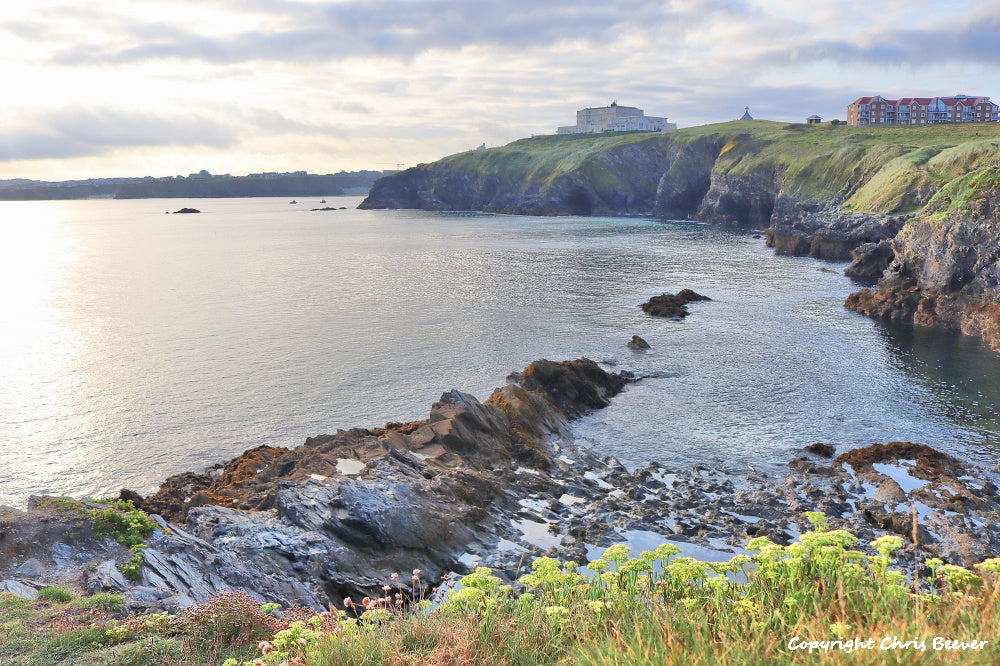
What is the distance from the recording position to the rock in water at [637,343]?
146ft

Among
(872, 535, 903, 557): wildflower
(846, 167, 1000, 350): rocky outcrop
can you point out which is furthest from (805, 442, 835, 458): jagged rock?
(846, 167, 1000, 350): rocky outcrop

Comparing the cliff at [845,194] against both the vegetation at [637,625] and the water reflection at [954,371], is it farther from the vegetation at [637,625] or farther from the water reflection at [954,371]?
the vegetation at [637,625]

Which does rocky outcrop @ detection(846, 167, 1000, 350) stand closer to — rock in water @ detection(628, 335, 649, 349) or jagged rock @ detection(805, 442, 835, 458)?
rock in water @ detection(628, 335, 649, 349)

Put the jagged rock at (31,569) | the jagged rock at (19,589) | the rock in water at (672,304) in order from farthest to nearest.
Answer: the rock in water at (672,304), the jagged rock at (31,569), the jagged rock at (19,589)

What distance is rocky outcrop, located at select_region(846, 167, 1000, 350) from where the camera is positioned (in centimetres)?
4709

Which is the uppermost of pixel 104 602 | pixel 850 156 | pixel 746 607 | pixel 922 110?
pixel 922 110

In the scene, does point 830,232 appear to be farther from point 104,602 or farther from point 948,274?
point 104,602

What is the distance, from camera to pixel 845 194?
106938 millimetres

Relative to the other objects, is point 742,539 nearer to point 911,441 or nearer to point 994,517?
point 994,517

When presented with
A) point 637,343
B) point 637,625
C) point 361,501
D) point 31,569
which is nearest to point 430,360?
point 637,343

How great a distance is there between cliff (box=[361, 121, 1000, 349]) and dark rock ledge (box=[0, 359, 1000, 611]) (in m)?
28.8

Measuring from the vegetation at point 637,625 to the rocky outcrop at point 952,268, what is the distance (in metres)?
44.7

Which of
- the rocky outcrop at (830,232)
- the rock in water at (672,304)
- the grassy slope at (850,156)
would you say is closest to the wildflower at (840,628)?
the rock in water at (672,304)

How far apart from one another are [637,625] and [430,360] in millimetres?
36236
